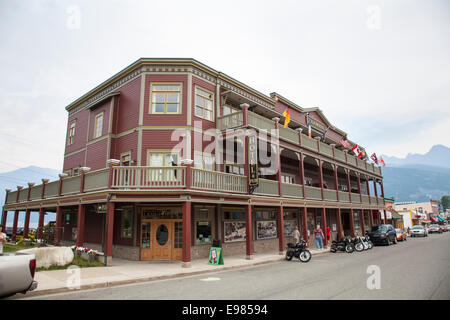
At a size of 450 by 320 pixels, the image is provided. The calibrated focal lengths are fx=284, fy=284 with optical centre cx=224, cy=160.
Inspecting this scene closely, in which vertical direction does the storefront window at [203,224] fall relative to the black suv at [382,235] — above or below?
above

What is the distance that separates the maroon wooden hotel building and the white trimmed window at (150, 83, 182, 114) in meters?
0.06

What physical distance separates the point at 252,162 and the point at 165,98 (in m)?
6.68

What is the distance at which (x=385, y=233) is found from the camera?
1024 inches

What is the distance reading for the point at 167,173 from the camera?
14.2m

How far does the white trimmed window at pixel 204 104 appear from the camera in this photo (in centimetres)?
1812

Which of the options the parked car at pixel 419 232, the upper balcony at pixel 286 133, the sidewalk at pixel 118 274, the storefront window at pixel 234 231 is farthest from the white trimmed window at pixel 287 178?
the parked car at pixel 419 232

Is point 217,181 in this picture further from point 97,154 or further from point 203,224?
point 97,154

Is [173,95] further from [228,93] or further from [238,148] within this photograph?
[238,148]

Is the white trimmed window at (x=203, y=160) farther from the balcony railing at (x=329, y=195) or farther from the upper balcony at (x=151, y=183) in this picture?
the balcony railing at (x=329, y=195)

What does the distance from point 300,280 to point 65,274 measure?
29.2 ft

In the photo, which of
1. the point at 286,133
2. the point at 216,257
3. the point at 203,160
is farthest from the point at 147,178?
the point at 286,133

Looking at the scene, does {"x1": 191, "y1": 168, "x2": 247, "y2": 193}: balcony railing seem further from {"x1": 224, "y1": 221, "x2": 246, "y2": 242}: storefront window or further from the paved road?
the paved road

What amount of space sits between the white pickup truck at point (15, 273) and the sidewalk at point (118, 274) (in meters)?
1.68
